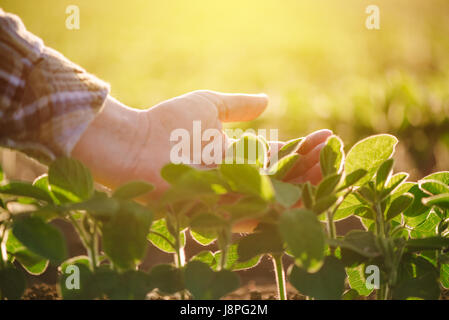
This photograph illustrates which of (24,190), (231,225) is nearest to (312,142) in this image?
(231,225)

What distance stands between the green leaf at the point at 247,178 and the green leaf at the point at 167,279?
114 mm

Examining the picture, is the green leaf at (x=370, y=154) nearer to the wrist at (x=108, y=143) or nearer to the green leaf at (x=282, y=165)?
the green leaf at (x=282, y=165)

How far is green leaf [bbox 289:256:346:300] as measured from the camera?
1.32 feet

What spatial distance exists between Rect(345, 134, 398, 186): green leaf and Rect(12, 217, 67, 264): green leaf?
11.2 inches

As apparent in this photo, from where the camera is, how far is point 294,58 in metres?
5.34

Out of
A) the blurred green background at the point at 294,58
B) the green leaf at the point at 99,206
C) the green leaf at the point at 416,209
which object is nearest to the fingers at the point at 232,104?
the green leaf at the point at 416,209

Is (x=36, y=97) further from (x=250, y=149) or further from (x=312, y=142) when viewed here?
(x=312, y=142)

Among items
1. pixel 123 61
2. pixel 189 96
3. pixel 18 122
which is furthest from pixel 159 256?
pixel 123 61

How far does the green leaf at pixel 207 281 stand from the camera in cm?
40

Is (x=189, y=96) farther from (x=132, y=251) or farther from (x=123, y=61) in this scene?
(x=123, y=61)

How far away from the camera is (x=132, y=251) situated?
0.39 m

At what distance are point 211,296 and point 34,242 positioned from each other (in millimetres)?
157

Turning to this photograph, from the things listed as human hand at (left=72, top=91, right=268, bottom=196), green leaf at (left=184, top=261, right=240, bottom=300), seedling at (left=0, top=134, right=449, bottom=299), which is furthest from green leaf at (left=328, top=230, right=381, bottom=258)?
human hand at (left=72, top=91, right=268, bottom=196)

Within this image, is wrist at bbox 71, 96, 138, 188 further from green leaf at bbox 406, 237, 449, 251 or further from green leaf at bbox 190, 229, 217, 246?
green leaf at bbox 406, 237, 449, 251
